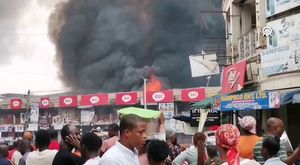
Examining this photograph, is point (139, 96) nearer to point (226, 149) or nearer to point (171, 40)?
point (171, 40)

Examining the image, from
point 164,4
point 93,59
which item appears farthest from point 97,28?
point 164,4

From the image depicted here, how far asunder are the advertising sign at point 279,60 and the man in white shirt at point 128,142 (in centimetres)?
1001

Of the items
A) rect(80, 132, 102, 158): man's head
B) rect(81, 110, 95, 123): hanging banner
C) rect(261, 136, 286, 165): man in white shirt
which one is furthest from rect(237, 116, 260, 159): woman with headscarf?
rect(81, 110, 95, 123): hanging banner

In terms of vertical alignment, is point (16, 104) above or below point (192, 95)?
below

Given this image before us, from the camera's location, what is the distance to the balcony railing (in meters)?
17.0

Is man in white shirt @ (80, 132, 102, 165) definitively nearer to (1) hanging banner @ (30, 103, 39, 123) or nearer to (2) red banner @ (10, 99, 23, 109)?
(1) hanging banner @ (30, 103, 39, 123)

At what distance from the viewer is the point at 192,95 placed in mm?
42438

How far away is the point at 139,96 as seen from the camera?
148ft

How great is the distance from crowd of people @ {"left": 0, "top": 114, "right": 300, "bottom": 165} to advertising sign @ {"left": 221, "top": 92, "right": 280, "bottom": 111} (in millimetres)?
6170

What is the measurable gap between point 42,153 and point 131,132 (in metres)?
2.35

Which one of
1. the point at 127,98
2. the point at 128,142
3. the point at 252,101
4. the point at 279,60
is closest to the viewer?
the point at 128,142

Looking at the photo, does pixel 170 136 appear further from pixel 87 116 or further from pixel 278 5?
pixel 87 116

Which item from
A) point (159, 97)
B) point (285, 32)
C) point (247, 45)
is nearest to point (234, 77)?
point (247, 45)

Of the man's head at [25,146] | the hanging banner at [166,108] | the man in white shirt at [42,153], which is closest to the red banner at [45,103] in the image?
the hanging banner at [166,108]
